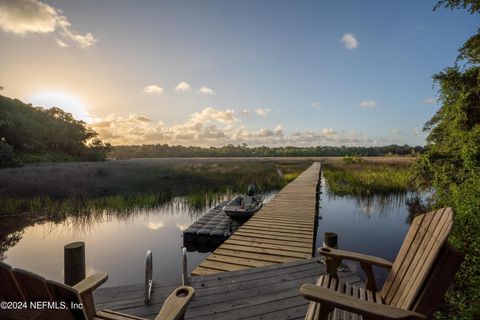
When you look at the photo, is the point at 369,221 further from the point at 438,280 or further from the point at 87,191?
the point at 87,191

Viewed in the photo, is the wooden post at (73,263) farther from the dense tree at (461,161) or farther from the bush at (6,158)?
the bush at (6,158)

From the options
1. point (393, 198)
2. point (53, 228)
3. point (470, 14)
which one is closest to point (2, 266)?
point (470, 14)

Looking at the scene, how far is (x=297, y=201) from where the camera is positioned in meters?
11.5

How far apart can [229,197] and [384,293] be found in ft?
47.5

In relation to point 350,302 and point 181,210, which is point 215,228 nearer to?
point 181,210

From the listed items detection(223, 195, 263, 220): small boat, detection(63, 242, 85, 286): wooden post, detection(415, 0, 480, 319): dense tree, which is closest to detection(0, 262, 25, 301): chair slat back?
detection(63, 242, 85, 286): wooden post

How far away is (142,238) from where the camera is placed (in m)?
10.4

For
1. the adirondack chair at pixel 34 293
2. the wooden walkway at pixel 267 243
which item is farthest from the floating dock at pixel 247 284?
the adirondack chair at pixel 34 293

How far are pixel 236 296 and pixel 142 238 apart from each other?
805 cm

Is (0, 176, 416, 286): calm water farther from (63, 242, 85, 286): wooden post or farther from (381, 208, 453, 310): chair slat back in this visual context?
(381, 208, 453, 310): chair slat back

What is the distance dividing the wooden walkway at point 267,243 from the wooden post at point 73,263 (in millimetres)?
1961

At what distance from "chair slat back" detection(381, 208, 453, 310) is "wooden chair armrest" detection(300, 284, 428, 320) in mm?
199

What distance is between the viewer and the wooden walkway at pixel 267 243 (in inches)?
198

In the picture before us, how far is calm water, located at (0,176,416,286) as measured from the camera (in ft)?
26.2
